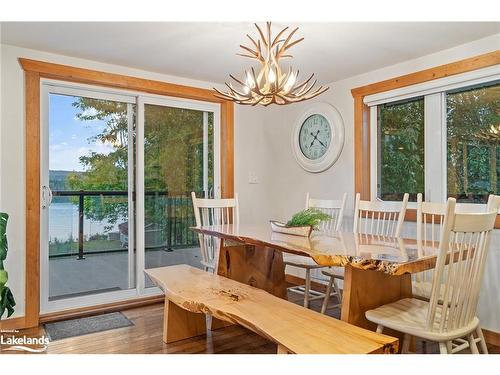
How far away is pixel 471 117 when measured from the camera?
294cm

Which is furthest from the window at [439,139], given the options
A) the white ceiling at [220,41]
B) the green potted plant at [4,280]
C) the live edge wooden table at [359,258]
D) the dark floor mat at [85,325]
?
the green potted plant at [4,280]

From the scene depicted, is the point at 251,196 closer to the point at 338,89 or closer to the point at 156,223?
the point at 156,223

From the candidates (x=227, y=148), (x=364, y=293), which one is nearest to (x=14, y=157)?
(x=227, y=148)

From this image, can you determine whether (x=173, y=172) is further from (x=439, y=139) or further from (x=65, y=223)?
(x=439, y=139)

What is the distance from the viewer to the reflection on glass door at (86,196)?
3.26m

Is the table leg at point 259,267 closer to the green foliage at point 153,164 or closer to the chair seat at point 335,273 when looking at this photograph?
the chair seat at point 335,273

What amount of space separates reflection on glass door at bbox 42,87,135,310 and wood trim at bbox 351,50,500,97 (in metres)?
2.22

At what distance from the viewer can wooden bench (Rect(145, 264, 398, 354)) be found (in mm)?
1578

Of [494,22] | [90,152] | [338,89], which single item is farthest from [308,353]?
[338,89]

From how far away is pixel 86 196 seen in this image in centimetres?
341

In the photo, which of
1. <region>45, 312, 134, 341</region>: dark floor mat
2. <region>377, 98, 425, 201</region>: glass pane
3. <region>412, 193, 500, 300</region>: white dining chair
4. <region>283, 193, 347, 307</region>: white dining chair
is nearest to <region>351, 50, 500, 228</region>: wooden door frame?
<region>377, 98, 425, 201</region>: glass pane

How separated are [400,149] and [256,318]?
228 centimetres

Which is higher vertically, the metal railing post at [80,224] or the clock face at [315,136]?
the clock face at [315,136]

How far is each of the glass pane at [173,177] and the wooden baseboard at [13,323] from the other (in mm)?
1069
